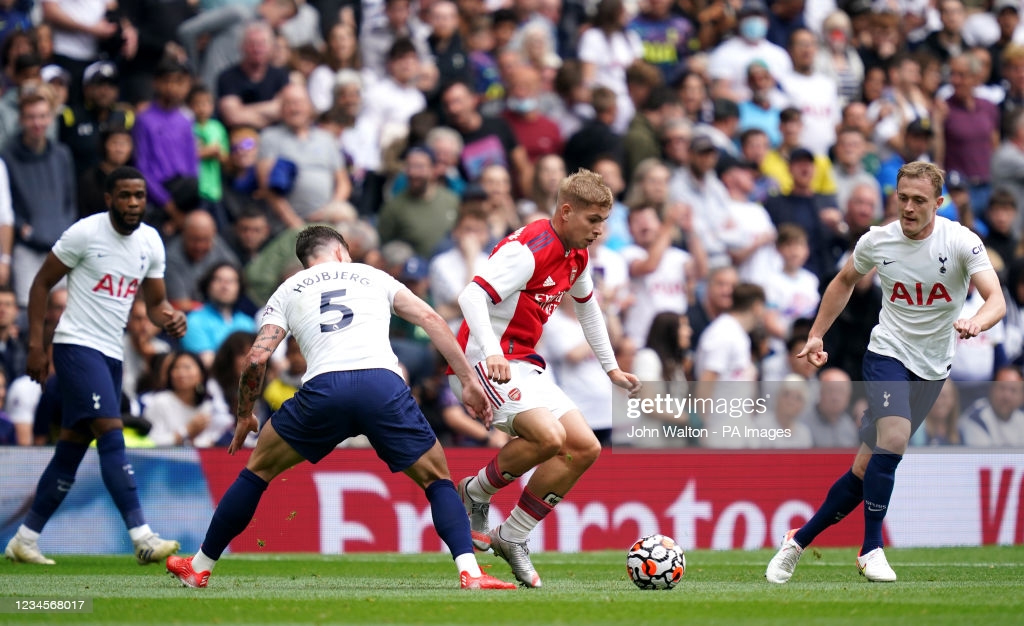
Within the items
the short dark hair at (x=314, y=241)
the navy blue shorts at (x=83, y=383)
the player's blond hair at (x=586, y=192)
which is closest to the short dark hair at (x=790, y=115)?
the player's blond hair at (x=586, y=192)

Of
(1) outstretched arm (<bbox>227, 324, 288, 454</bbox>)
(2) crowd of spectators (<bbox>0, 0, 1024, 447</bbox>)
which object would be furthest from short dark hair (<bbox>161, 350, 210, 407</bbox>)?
(1) outstretched arm (<bbox>227, 324, 288, 454</bbox>)

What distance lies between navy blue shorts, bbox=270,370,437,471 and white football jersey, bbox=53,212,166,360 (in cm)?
300

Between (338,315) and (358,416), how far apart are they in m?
0.61

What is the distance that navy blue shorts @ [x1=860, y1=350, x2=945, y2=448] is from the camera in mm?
9719

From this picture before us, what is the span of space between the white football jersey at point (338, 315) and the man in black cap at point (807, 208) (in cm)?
988

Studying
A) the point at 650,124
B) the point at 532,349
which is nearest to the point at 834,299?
the point at 532,349

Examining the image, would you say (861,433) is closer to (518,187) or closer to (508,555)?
(508,555)

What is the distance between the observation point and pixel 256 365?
8.43m

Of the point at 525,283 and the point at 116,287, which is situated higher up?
the point at 525,283

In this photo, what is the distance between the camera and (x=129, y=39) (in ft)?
53.7

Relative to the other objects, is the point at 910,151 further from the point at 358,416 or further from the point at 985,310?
the point at 358,416

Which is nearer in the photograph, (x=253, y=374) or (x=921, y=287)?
(x=253, y=374)

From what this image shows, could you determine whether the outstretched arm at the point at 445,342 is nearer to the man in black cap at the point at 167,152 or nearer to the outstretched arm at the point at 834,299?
the outstretched arm at the point at 834,299

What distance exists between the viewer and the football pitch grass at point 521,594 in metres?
7.45
